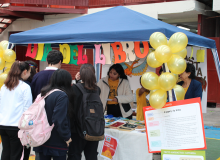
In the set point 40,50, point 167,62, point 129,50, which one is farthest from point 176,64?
point 40,50

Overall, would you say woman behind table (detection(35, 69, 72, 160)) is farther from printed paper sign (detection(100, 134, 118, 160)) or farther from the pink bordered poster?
printed paper sign (detection(100, 134, 118, 160))

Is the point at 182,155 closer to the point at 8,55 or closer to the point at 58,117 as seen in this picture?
the point at 58,117

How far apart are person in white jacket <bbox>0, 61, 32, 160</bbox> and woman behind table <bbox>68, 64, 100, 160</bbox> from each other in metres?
0.73

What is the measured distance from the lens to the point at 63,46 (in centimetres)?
396

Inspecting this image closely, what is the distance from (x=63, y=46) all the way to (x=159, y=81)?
195 cm

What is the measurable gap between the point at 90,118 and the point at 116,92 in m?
1.71

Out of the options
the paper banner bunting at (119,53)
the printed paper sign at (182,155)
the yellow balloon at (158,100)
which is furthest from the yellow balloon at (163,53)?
the printed paper sign at (182,155)

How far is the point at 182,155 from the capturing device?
7.91 ft

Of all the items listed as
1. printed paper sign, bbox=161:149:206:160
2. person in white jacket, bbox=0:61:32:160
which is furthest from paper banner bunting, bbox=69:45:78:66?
printed paper sign, bbox=161:149:206:160

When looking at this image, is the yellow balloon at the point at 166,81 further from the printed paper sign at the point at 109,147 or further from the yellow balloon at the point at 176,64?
the printed paper sign at the point at 109,147

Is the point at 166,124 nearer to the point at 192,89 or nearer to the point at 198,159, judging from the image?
the point at 198,159

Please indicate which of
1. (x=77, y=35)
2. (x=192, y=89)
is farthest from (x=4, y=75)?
(x=192, y=89)

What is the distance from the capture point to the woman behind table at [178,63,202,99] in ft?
11.8

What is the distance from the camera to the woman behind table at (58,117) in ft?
8.05
